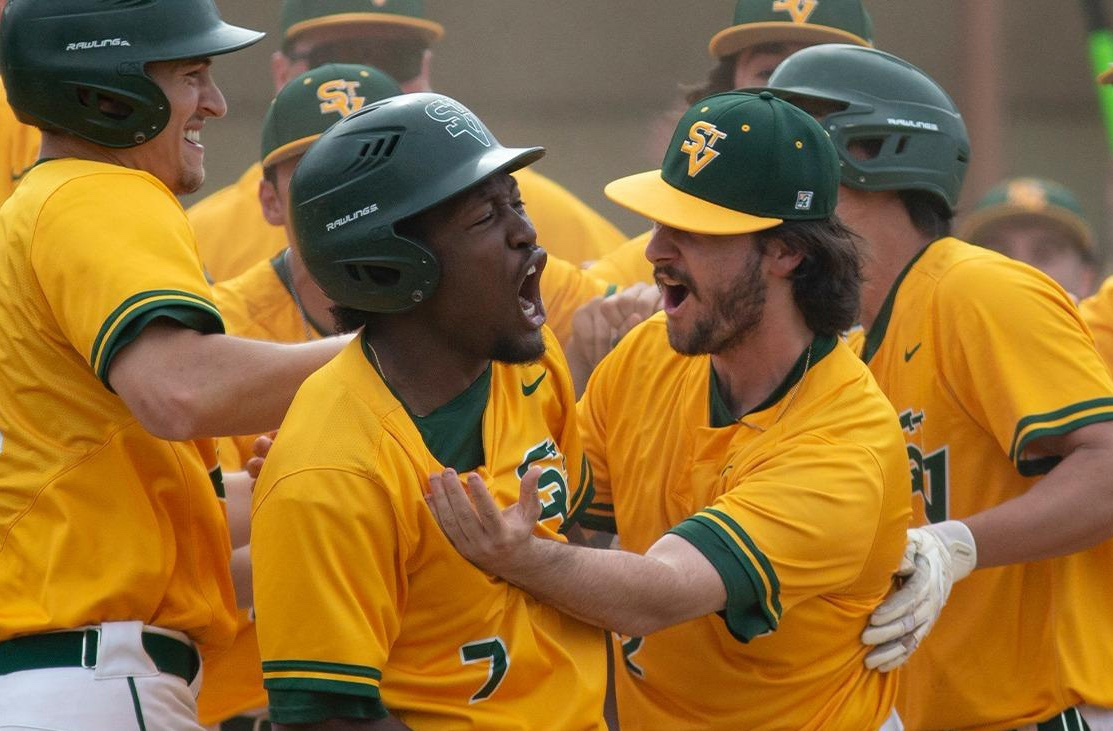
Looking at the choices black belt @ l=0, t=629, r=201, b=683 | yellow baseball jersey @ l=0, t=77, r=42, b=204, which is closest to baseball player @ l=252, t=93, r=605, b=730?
black belt @ l=0, t=629, r=201, b=683

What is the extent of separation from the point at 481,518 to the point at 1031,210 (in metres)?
6.62

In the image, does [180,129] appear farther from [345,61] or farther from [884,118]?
[345,61]

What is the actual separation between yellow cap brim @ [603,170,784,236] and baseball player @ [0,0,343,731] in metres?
0.86

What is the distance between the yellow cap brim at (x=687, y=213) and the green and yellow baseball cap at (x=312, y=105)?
187 cm

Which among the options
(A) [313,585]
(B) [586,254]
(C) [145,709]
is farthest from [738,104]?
(B) [586,254]

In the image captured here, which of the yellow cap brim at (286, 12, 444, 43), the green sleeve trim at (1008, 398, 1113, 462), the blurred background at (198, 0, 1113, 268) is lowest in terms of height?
the blurred background at (198, 0, 1113, 268)

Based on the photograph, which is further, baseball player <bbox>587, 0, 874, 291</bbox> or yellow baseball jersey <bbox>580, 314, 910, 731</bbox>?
baseball player <bbox>587, 0, 874, 291</bbox>

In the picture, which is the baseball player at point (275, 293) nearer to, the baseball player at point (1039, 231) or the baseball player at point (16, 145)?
the baseball player at point (16, 145)

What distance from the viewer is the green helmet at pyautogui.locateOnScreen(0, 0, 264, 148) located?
329 centimetres

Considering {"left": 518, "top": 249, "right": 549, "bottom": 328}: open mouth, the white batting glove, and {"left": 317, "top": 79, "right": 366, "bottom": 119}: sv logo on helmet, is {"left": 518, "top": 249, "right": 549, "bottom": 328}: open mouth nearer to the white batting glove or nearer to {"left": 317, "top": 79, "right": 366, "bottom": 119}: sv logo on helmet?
the white batting glove

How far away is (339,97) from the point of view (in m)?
5.34

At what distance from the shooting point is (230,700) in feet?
14.2

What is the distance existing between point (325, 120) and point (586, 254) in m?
1.74

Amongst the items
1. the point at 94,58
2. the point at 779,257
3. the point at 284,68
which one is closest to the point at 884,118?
the point at 779,257
